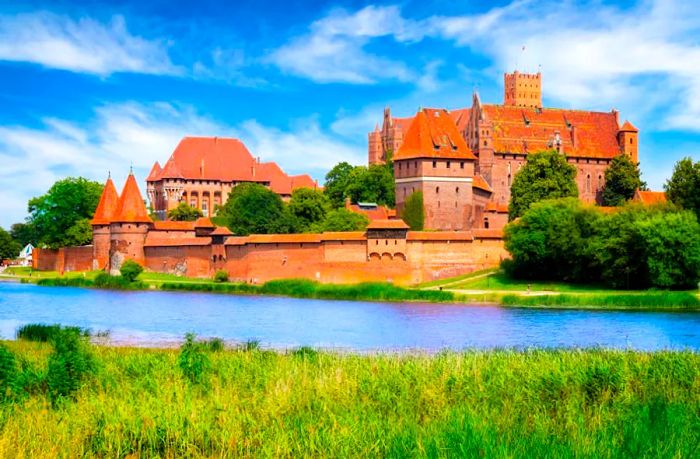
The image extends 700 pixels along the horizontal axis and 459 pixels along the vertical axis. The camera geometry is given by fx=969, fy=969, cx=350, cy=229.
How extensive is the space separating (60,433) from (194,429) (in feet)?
4.30


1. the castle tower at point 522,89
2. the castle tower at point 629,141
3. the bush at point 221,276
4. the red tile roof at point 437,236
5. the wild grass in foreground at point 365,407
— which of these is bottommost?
the wild grass in foreground at point 365,407

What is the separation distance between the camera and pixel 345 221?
49250 mm

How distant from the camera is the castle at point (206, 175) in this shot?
69375 millimetres

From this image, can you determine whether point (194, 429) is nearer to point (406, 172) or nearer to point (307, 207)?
point (406, 172)

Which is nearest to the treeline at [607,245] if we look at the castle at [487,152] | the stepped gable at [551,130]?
the castle at [487,152]

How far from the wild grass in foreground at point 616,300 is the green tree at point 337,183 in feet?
99.3

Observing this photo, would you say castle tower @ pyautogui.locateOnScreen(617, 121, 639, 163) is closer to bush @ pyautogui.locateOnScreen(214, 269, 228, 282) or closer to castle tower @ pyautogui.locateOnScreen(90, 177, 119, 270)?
bush @ pyautogui.locateOnScreen(214, 269, 228, 282)

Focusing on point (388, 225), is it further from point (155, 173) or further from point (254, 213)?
point (155, 173)

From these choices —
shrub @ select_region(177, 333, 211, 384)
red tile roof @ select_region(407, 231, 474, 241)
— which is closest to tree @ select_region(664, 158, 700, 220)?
red tile roof @ select_region(407, 231, 474, 241)

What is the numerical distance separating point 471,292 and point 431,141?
13344 mm

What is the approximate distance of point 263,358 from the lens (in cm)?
1420

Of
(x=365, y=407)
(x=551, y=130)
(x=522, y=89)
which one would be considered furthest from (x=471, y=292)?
(x=522, y=89)

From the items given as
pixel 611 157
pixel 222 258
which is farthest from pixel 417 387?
pixel 611 157

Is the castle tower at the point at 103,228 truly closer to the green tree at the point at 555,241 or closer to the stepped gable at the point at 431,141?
the stepped gable at the point at 431,141
